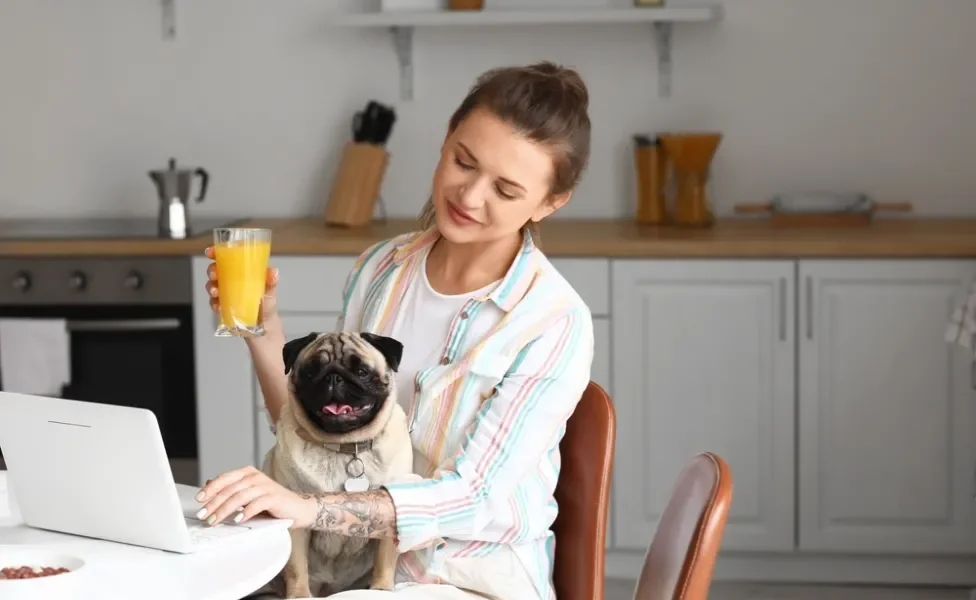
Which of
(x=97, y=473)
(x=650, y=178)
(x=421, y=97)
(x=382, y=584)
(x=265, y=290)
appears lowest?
(x=382, y=584)

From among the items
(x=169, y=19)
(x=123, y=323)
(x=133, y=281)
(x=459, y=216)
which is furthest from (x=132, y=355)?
(x=459, y=216)

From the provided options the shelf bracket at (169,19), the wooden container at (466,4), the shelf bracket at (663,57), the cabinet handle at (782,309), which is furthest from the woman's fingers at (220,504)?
the shelf bracket at (169,19)

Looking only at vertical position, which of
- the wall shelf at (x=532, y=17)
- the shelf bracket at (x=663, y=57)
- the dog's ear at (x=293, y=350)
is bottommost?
the dog's ear at (x=293, y=350)

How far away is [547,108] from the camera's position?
5.86 ft

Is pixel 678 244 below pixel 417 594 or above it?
above

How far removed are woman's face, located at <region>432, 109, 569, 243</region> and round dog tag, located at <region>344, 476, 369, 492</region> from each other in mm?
361

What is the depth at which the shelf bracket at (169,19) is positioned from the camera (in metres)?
3.84

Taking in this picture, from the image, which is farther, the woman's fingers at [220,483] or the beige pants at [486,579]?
the beige pants at [486,579]

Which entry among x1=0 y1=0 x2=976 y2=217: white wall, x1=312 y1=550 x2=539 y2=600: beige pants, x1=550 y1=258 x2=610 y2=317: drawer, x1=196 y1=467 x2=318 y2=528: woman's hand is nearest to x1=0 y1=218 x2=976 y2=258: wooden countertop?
x1=550 y1=258 x2=610 y2=317: drawer

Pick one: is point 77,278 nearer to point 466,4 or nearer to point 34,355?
point 34,355

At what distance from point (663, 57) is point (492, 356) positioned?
213cm

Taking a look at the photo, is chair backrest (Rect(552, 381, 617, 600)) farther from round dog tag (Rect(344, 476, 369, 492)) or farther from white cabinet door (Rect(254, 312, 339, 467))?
white cabinet door (Rect(254, 312, 339, 467))

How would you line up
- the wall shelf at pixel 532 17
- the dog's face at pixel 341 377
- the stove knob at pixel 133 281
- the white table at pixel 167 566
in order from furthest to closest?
the wall shelf at pixel 532 17, the stove knob at pixel 133 281, the dog's face at pixel 341 377, the white table at pixel 167 566

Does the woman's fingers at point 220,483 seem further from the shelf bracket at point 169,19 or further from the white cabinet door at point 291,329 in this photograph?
the shelf bracket at point 169,19
